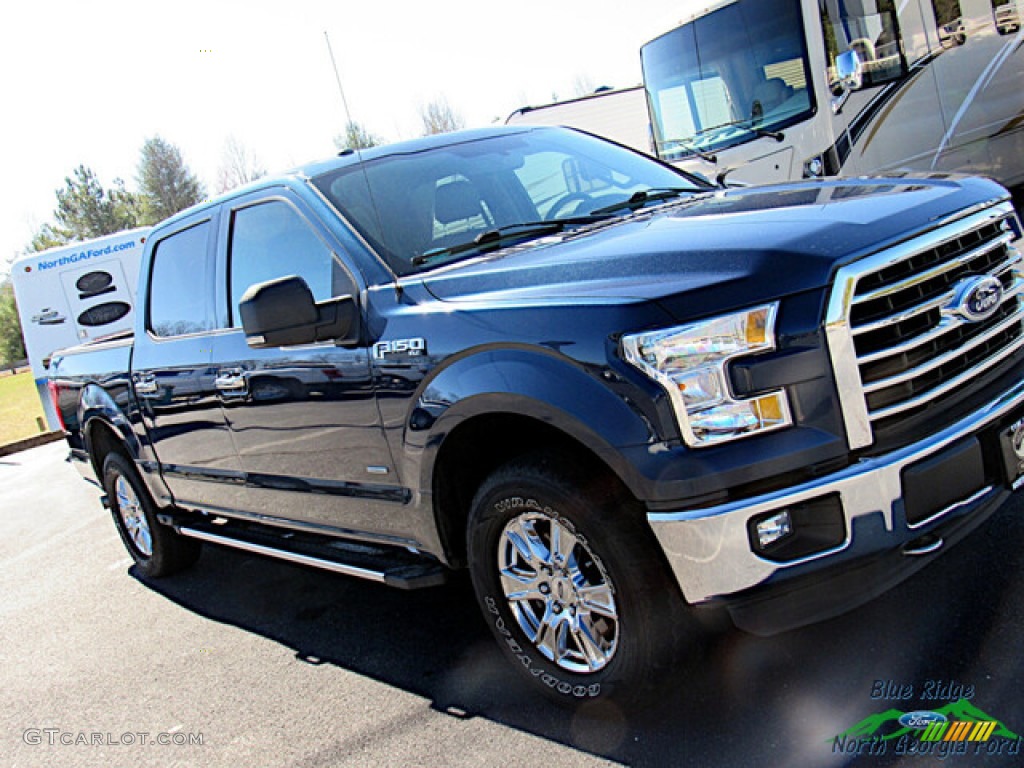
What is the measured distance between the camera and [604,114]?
20.1 meters

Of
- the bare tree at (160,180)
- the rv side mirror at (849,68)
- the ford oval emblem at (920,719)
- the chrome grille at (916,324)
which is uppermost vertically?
the bare tree at (160,180)

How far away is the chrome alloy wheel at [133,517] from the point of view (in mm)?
5832

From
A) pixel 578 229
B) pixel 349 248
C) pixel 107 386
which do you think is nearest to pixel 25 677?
pixel 107 386

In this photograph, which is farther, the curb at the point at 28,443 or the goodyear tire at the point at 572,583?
the curb at the point at 28,443

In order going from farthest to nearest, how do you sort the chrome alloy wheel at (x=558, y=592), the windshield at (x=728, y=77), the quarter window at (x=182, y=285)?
the windshield at (x=728, y=77), the quarter window at (x=182, y=285), the chrome alloy wheel at (x=558, y=592)

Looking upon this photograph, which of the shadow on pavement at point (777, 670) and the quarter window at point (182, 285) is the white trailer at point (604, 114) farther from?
the shadow on pavement at point (777, 670)

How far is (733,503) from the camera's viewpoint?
241cm

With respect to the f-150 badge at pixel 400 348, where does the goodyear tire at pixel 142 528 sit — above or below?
below

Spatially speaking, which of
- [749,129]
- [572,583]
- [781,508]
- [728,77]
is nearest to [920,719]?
[781,508]

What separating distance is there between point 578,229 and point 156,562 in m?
3.80

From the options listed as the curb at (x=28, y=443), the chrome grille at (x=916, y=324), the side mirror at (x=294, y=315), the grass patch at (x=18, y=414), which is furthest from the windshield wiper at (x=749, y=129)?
the grass patch at (x=18, y=414)

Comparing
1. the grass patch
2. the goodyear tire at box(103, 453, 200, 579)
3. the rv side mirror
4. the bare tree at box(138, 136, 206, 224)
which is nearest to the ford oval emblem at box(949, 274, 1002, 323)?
the goodyear tire at box(103, 453, 200, 579)

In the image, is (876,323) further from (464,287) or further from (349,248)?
(349,248)

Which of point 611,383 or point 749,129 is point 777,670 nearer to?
point 611,383
